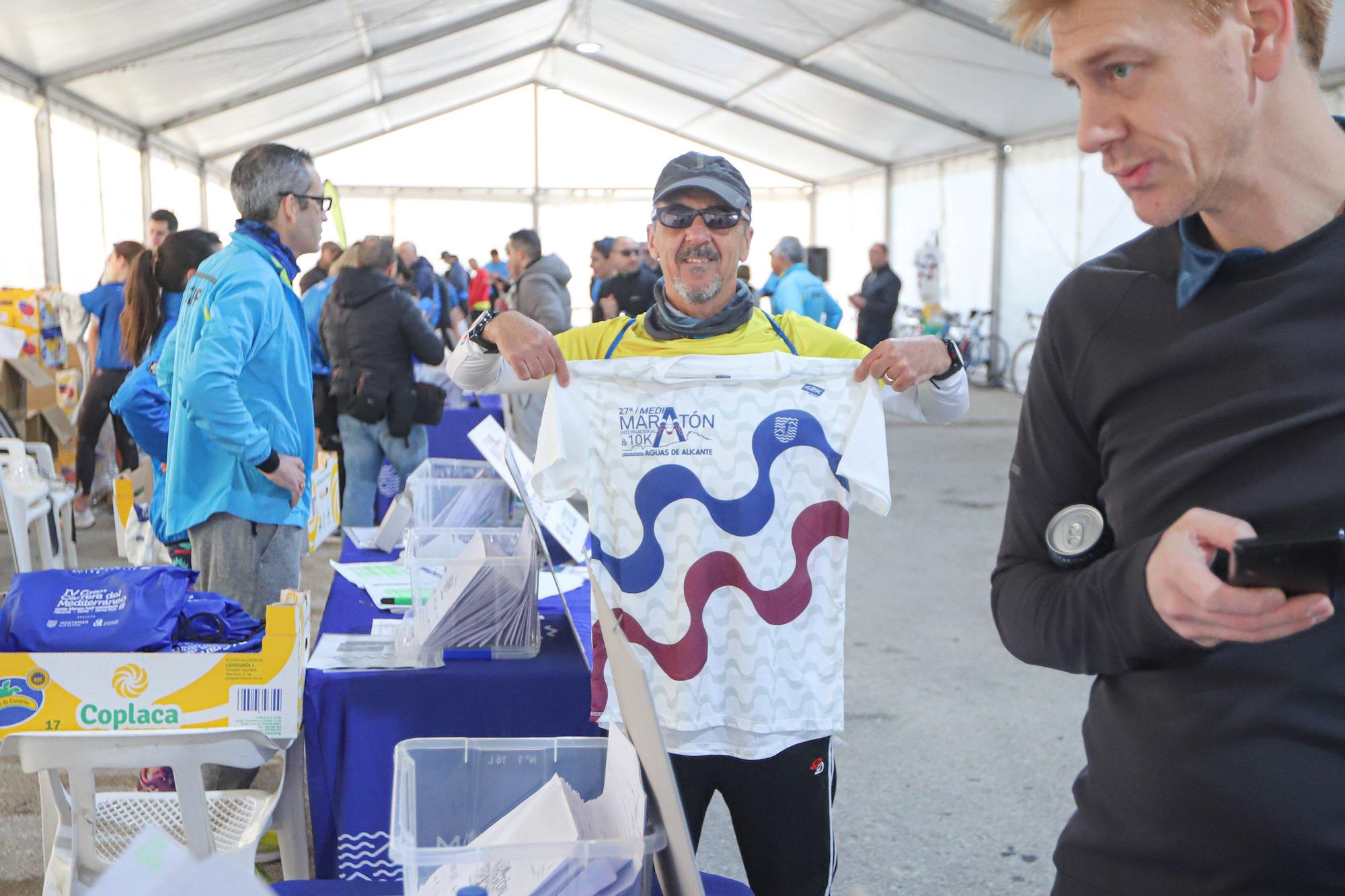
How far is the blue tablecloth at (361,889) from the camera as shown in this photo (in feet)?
4.26

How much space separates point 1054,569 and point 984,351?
48.8 ft

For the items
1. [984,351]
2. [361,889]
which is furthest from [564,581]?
[984,351]

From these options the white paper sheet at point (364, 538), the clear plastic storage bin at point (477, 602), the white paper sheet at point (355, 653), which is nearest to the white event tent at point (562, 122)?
the white paper sheet at point (364, 538)

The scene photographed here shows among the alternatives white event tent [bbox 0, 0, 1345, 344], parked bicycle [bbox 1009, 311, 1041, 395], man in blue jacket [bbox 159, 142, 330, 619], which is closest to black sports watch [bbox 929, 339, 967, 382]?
man in blue jacket [bbox 159, 142, 330, 619]

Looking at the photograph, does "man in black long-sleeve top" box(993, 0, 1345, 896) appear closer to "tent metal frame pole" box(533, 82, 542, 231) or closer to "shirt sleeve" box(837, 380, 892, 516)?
"shirt sleeve" box(837, 380, 892, 516)

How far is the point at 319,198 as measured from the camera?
2.88m

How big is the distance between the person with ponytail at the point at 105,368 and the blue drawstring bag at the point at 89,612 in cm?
417

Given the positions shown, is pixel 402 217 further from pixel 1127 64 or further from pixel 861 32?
pixel 1127 64

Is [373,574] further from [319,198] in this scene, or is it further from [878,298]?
[878,298]

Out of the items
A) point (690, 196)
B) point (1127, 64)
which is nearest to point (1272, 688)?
point (1127, 64)

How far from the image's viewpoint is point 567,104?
2106 centimetres

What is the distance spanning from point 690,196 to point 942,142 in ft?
48.2

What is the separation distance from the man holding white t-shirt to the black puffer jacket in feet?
11.6

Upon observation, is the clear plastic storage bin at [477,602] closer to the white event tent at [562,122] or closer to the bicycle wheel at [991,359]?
the white event tent at [562,122]
